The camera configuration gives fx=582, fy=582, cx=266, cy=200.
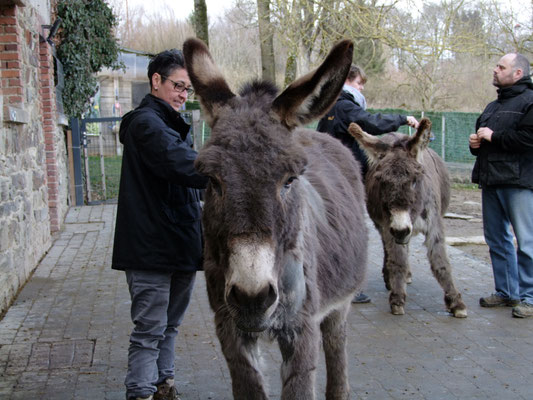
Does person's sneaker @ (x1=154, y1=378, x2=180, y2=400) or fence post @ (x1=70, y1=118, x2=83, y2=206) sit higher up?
fence post @ (x1=70, y1=118, x2=83, y2=206)

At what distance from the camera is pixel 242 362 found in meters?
2.90

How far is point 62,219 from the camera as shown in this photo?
11203mm

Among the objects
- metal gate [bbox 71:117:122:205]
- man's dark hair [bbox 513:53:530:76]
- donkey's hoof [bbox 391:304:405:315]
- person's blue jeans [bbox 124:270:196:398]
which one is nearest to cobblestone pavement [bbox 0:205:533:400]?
donkey's hoof [bbox 391:304:405:315]

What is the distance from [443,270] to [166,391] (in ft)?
11.2

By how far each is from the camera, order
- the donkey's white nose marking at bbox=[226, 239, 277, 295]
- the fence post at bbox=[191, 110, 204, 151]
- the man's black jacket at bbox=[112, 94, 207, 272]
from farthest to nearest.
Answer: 1. the fence post at bbox=[191, 110, 204, 151]
2. the man's black jacket at bbox=[112, 94, 207, 272]
3. the donkey's white nose marking at bbox=[226, 239, 277, 295]

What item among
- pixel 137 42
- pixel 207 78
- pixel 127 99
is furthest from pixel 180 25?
pixel 207 78

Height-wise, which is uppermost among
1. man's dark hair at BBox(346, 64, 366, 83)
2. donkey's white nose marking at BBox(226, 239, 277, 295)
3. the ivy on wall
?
the ivy on wall

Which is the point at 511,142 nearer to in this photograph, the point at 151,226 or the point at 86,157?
the point at 151,226

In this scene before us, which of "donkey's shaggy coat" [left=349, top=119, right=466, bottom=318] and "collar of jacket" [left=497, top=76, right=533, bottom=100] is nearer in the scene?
"donkey's shaggy coat" [left=349, top=119, right=466, bottom=318]

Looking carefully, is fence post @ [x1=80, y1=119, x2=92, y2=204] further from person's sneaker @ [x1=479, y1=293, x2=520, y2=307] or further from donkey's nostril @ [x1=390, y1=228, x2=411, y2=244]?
person's sneaker @ [x1=479, y1=293, x2=520, y2=307]

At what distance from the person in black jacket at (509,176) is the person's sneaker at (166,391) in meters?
3.67

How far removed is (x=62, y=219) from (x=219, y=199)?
9.44 meters

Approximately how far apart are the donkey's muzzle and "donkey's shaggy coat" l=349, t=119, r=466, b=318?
3503 mm

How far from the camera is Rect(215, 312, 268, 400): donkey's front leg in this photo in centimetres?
289
